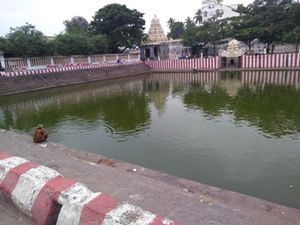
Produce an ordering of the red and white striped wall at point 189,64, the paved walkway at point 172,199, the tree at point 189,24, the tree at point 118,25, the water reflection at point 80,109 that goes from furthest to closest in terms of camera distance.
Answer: the tree at point 189,24, the tree at point 118,25, the red and white striped wall at point 189,64, the water reflection at point 80,109, the paved walkway at point 172,199

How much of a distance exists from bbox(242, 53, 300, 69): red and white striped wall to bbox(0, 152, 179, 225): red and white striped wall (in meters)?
24.8

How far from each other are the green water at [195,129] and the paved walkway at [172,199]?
965 mm

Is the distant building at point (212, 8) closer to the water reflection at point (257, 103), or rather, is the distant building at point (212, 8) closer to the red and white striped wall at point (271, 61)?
the red and white striped wall at point (271, 61)

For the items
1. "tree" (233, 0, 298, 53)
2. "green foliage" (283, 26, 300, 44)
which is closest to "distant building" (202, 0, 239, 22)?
"tree" (233, 0, 298, 53)

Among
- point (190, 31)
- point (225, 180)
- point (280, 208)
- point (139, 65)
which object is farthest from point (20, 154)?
point (190, 31)

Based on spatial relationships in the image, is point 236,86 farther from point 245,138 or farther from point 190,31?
point 190,31

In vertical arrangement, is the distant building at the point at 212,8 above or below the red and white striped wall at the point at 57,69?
above

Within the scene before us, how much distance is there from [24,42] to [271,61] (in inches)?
792

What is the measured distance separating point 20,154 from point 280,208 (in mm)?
5075

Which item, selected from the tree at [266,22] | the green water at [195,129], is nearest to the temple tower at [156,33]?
the tree at [266,22]

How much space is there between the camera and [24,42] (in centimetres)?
2028

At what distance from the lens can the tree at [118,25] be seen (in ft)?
96.9

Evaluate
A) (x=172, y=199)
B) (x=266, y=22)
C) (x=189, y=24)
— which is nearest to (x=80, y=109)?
(x=172, y=199)

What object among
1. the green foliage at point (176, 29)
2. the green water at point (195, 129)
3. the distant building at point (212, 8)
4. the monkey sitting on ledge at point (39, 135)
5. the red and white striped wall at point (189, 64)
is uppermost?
the distant building at point (212, 8)
